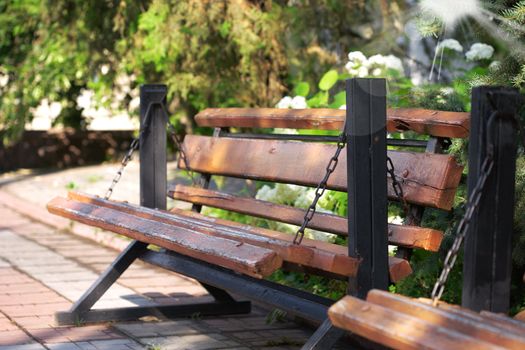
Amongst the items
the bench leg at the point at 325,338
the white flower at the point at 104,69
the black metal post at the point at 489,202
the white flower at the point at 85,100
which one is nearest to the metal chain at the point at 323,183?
the bench leg at the point at 325,338

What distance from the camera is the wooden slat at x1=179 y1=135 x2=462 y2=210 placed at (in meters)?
3.44

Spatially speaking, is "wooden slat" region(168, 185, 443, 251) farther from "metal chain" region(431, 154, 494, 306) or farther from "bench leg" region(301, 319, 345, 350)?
"metal chain" region(431, 154, 494, 306)

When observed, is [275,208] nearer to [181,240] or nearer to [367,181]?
[181,240]

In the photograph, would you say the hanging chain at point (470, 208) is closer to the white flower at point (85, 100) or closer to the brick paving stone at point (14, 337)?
the brick paving stone at point (14, 337)

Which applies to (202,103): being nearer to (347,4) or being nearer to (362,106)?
(347,4)

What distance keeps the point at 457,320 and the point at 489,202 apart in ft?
1.50

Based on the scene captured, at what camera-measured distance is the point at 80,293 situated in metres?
5.39

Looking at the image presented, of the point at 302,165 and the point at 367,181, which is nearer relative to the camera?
the point at 367,181

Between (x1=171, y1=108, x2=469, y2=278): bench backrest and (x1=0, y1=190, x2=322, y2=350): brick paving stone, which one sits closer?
(x1=171, y1=108, x2=469, y2=278): bench backrest

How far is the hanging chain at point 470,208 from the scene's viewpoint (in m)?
2.52

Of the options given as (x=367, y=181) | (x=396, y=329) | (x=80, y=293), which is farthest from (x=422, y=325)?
(x=80, y=293)

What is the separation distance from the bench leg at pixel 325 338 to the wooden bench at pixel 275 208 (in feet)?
0.55

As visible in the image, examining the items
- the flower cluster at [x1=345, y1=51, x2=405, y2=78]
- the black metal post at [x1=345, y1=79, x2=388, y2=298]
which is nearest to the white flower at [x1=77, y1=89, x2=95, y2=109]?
the flower cluster at [x1=345, y1=51, x2=405, y2=78]

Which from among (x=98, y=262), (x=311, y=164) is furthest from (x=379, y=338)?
(x=98, y=262)
